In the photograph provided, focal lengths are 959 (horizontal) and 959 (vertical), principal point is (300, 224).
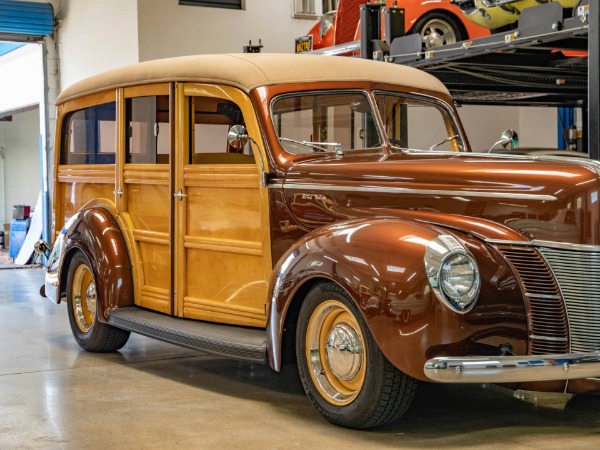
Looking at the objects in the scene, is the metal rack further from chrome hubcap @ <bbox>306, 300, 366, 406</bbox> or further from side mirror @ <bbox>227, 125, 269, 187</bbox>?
chrome hubcap @ <bbox>306, 300, 366, 406</bbox>

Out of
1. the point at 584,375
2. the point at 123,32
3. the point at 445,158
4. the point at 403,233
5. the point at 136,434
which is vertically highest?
the point at 123,32

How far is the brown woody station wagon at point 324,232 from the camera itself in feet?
12.5

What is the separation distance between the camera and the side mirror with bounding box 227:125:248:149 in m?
4.79

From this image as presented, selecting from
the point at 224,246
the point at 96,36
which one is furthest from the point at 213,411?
the point at 96,36

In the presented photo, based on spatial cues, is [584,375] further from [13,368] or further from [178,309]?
[13,368]

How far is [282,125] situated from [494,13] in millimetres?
2757

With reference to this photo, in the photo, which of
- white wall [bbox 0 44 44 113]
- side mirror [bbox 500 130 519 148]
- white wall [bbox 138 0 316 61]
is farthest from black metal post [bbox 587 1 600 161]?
white wall [bbox 0 44 44 113]

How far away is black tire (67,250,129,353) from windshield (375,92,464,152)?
6.89 feet

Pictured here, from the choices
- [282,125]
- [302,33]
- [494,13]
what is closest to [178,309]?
[282,125]

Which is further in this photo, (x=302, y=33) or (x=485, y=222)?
(x=302, y=33)

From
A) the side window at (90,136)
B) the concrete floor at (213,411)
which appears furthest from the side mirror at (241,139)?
the side window at (90,136)

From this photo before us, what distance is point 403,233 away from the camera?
395cm

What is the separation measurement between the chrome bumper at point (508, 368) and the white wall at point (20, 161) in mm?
18076

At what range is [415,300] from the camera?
3785 millimetres
